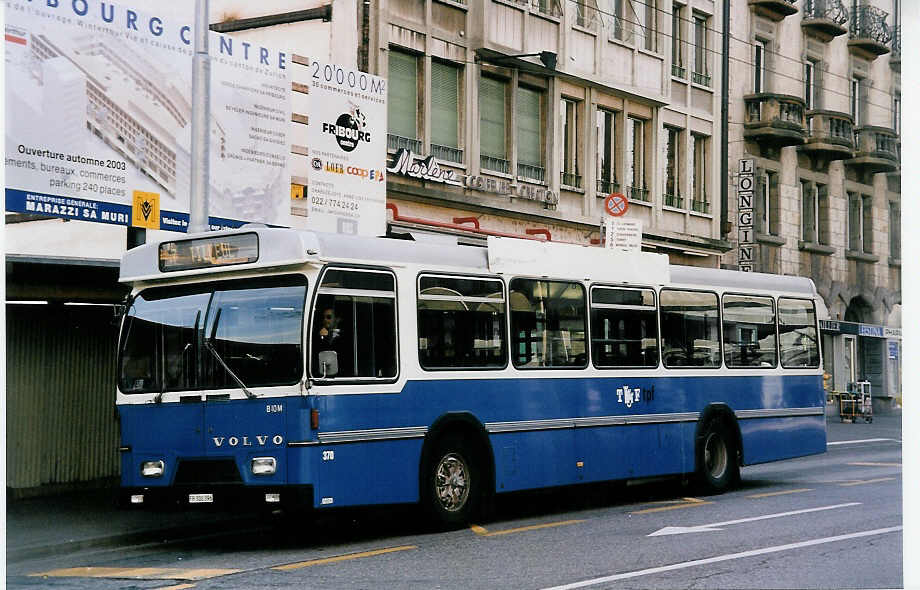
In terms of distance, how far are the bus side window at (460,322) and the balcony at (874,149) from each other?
21.2 meters

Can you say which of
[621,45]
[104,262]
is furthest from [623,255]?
[621,45]

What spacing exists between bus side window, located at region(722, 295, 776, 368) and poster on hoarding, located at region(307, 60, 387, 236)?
629 centimetres

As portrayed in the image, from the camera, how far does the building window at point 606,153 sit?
3162cm

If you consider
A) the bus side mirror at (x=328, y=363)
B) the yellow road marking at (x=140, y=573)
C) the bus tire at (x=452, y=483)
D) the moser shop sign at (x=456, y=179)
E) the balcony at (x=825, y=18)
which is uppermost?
the balcony at (x=825, y=18)

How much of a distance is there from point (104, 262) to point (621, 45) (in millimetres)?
19193

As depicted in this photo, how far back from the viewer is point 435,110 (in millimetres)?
26797

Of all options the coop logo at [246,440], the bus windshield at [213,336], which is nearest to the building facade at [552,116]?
the bus windshield at [213,336]

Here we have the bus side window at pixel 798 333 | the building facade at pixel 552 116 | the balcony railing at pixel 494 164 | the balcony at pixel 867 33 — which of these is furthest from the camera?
the balcony at pixel 867 33

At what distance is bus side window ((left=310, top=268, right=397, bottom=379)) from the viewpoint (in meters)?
12.9

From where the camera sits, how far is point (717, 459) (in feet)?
60.1

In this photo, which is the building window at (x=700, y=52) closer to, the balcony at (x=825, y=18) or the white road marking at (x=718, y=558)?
the balcony at (x=825, y=18)

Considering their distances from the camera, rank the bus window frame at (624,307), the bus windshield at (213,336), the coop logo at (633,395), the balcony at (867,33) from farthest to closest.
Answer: the balcony at (867,33) < the coop logo at (633,395) < the bus window frame at (624,307) < the bus windshield at (213,336)

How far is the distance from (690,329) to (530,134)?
491 inches

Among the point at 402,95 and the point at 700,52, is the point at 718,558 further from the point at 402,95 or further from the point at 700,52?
the point at 700,52
